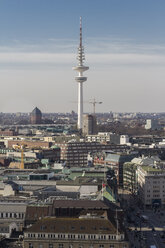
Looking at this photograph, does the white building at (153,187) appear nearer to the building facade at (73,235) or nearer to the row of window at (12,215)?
the row of window at (12,215)

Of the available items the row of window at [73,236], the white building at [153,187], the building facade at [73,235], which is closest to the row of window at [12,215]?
the building facade at [73,235]

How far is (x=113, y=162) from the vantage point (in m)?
109

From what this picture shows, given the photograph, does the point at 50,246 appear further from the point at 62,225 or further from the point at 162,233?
the point at 162,233

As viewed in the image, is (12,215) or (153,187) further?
(153,187)

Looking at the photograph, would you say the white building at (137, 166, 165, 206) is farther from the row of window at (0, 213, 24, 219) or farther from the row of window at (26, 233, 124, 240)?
the row of window at (26, 233, 124, 240)

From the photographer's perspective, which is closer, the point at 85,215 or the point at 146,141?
the point at 85,215

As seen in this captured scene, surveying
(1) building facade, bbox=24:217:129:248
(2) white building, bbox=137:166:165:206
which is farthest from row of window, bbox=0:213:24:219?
(2) white building, bbox=137:166:165:206

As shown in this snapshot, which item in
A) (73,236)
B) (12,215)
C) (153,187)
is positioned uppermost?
(153,187)

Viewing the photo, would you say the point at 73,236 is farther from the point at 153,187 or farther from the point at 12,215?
the point at 153,187

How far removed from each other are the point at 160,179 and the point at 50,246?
140 feet

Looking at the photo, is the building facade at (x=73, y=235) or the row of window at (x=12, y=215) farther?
the row of window at (x=12, y=215)

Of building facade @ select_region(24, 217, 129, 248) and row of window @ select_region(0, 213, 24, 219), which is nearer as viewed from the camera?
building facade @ select_region(24, 217, 129, 248)

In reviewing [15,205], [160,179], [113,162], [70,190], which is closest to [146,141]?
[113,162]

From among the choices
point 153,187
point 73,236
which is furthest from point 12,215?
point 153,187
